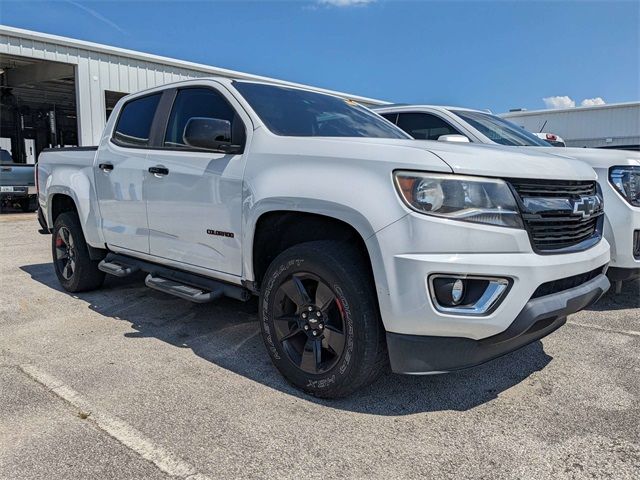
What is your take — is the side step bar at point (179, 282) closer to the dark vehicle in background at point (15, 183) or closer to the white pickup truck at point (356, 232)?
the white pickup truck at point (356, 232)

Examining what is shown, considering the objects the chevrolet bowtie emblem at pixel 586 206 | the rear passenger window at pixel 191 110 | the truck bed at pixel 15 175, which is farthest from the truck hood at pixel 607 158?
the truck bed at pixel 15 175

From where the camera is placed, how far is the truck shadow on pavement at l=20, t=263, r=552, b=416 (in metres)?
3.01

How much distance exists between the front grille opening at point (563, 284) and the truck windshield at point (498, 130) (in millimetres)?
2835

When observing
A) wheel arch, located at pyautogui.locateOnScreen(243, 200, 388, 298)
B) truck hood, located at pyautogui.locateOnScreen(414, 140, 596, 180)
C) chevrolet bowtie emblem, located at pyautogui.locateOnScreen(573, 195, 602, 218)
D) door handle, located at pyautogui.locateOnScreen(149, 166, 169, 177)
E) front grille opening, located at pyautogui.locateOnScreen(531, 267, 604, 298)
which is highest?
truck hood, located at pyautogui.locateOnScreen(414, 140, 596, 180)

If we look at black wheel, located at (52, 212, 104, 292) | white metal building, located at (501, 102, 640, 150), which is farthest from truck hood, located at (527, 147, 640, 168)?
white metal building, located at (501, 102, 640, 150)

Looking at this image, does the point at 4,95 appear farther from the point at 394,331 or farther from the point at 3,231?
the point at 394,331

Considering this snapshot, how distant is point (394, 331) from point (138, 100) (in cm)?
343

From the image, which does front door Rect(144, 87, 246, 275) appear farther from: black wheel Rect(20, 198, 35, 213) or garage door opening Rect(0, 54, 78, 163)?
garage door opening Rect(0, 54, 78, 163)

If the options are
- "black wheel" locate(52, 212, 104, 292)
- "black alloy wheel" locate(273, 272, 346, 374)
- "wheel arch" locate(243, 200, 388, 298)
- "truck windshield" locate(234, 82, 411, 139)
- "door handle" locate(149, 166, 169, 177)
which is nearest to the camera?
"wheel arch" locate(243, 200, 388, 298)

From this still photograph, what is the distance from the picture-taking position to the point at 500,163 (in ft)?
8.61

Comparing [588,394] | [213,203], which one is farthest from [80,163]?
[588,394]

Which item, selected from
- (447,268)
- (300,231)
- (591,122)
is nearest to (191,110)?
(300,231)

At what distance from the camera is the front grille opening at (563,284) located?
8.70ft

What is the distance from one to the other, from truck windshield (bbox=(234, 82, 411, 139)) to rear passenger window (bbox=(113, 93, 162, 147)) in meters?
1.04
